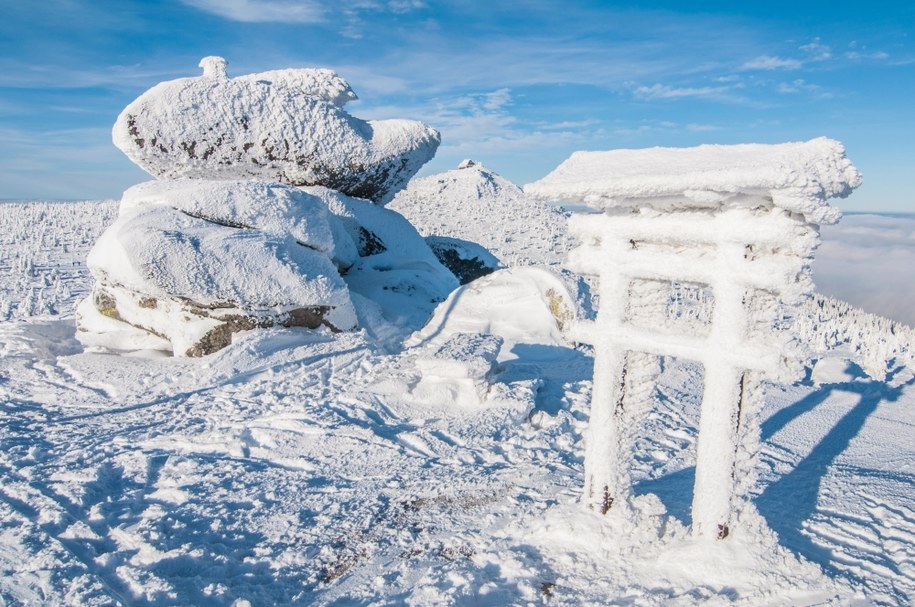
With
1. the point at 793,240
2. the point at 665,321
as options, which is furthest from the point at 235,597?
the point at 793,240

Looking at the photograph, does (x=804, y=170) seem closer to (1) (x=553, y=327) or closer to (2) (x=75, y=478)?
(2) (x=75, y=478)

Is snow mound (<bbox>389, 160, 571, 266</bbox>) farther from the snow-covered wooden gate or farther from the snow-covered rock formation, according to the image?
the snow-covered wooden gate

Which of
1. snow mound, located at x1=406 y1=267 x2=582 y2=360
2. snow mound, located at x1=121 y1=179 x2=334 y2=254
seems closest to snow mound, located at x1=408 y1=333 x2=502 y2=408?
snow mound, located at x1=406 y1=267 x2=582 y2=360

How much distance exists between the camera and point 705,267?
415cm

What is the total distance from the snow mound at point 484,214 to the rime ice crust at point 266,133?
36.6ft

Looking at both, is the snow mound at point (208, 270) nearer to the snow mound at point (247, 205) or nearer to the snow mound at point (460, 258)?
the snow mound at point (247, 205)

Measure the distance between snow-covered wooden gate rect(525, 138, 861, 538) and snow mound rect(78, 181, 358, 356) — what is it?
21.0 ft

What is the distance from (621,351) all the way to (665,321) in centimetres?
46

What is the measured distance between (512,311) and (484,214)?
20.9m

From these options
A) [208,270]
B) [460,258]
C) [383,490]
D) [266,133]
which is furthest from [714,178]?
[460,258]

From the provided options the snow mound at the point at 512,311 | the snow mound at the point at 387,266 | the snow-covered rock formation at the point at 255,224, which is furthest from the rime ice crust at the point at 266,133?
the snow mound at the point at 512,311

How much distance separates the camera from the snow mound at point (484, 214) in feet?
90.3

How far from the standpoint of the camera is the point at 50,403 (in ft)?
26.7

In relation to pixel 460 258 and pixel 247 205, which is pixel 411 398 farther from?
pixel 460 258
